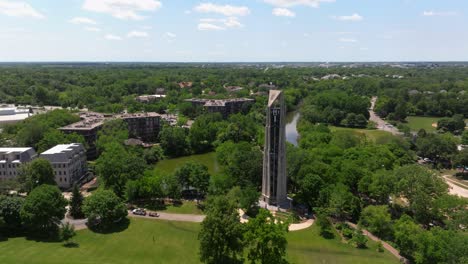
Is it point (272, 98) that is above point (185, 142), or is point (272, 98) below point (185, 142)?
above

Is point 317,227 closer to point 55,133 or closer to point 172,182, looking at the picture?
point 172,182

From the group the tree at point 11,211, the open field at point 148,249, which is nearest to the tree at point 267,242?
the open field at point 148,249

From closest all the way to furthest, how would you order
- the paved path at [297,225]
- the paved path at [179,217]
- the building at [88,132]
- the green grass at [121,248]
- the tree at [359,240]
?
the green grass at [121,248] → the tree at [359,240] → the paved path at [297,225] → the paved path at [179,217] → the building at [88,132]

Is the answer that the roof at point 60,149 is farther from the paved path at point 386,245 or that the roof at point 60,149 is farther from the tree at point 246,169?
the paved path at point 386,245

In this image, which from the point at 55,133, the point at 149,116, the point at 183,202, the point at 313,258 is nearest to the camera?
the point at 313,258

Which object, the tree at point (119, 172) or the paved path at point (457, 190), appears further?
the paved path at point (457, 190)

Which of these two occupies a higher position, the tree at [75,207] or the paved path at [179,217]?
the tree at [75,207]

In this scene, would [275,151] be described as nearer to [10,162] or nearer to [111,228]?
[111,228]

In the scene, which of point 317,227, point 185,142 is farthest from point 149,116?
point 317,227
